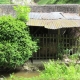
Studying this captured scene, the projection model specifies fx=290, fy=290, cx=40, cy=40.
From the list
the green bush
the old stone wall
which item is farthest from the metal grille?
the old stone wall

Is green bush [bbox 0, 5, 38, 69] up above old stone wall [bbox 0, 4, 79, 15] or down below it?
below

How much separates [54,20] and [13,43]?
9.11ft

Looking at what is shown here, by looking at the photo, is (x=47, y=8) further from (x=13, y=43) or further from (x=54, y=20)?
(x=13, y=43)

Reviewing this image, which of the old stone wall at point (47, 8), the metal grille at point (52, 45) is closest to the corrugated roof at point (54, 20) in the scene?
the old stone wall at point (47, 8)

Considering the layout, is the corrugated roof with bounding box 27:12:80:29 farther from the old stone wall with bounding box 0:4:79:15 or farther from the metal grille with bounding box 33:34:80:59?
the metal grille with bounding box 33:34:80:59

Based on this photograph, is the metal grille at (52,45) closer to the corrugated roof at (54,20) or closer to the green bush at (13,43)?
the corrugated roof at (54,20)

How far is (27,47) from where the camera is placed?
12.6 meters

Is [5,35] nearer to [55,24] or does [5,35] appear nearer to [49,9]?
[55,24]

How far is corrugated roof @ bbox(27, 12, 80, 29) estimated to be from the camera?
1341 centimetres

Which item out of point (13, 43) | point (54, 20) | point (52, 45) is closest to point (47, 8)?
point (54, 20)

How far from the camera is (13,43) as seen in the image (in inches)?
485

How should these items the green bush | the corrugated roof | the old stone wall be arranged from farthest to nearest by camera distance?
the old stone wall, the corrugated roof, the green bush

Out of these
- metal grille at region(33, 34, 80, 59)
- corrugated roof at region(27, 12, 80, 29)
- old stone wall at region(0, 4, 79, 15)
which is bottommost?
metal grille at region(33, 34, 80, 59)

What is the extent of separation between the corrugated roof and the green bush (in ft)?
3.26
